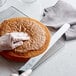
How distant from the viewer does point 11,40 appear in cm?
65

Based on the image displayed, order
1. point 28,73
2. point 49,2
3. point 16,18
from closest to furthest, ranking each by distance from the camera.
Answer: point 28,73
point 16,18
point 49,2

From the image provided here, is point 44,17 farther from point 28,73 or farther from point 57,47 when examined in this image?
point 28,73

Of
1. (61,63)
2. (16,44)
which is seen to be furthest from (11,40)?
(61,63)

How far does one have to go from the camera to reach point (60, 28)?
737 millimetres

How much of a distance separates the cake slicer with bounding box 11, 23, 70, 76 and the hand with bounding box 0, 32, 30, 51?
0.21 ft

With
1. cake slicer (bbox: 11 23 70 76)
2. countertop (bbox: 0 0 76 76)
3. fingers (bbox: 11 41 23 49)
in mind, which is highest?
fingers (bbox: 11 41 23 49)

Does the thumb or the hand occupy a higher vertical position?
the hand

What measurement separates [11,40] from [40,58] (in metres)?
0.10

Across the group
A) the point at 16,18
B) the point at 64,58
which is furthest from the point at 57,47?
the point at 16,18

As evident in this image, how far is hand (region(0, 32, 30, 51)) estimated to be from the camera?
647 mm

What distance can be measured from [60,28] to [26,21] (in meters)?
0.11

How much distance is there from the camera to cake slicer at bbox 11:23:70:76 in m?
0.63

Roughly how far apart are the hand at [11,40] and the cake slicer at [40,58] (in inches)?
2.5

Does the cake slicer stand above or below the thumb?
above
